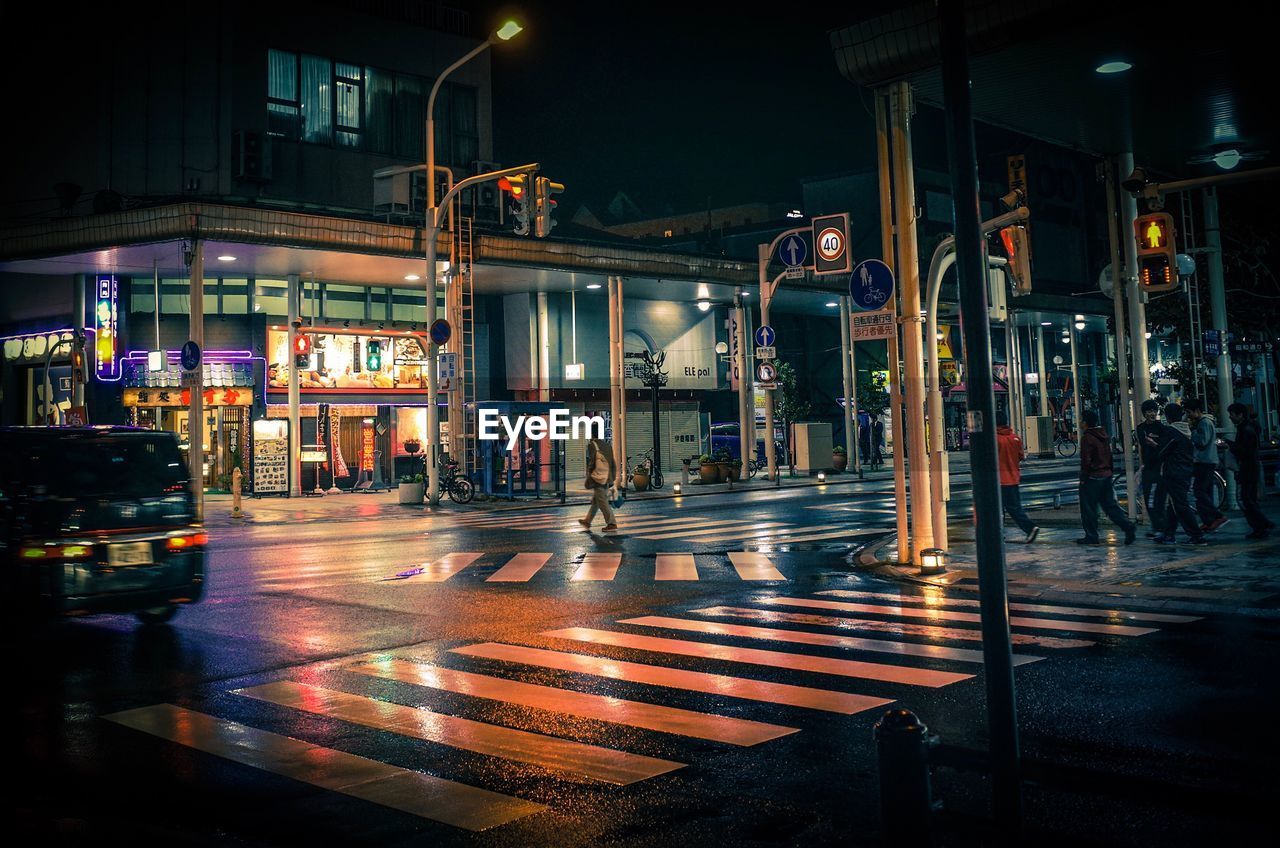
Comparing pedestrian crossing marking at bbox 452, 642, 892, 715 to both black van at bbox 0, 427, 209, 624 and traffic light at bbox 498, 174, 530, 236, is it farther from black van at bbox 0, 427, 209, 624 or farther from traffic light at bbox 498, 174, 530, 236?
traffic light at bbox 498, 174, 530, 236

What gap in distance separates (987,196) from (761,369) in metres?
32.4

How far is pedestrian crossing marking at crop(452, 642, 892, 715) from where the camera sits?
7.03m

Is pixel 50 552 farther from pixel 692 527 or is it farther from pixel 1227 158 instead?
pixel 1227 158

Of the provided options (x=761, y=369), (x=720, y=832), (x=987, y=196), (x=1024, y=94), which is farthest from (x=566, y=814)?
(x=987, y=196)

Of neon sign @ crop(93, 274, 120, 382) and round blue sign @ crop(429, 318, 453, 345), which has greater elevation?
neon sign @ crop(93, 274, 120, 382)

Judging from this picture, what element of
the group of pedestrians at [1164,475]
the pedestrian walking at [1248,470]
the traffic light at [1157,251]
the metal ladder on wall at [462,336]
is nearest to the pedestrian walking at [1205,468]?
the group of pedestrians at [1164,475]

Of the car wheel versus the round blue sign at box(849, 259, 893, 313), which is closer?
the car wheel

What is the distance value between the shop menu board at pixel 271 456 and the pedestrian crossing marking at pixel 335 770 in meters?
27.8

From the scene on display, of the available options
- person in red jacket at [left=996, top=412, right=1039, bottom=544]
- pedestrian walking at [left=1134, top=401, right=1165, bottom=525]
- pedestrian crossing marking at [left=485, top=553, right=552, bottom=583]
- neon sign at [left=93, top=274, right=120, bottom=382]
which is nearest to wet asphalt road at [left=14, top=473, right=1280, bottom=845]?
pedestrian crossing marking at [left=485, top=553, right=552, bottom=583]

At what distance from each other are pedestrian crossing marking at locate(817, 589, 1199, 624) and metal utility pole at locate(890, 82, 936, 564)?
2.16 m

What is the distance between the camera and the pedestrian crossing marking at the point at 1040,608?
9.75 meters

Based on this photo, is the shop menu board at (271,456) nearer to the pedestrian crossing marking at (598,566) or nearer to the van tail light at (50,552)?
the pedestrian crossing marking at (598,566)

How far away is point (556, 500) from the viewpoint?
29812 mm

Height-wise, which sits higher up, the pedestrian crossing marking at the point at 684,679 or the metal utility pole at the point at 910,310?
the metal utility pole at the point at 910,310
